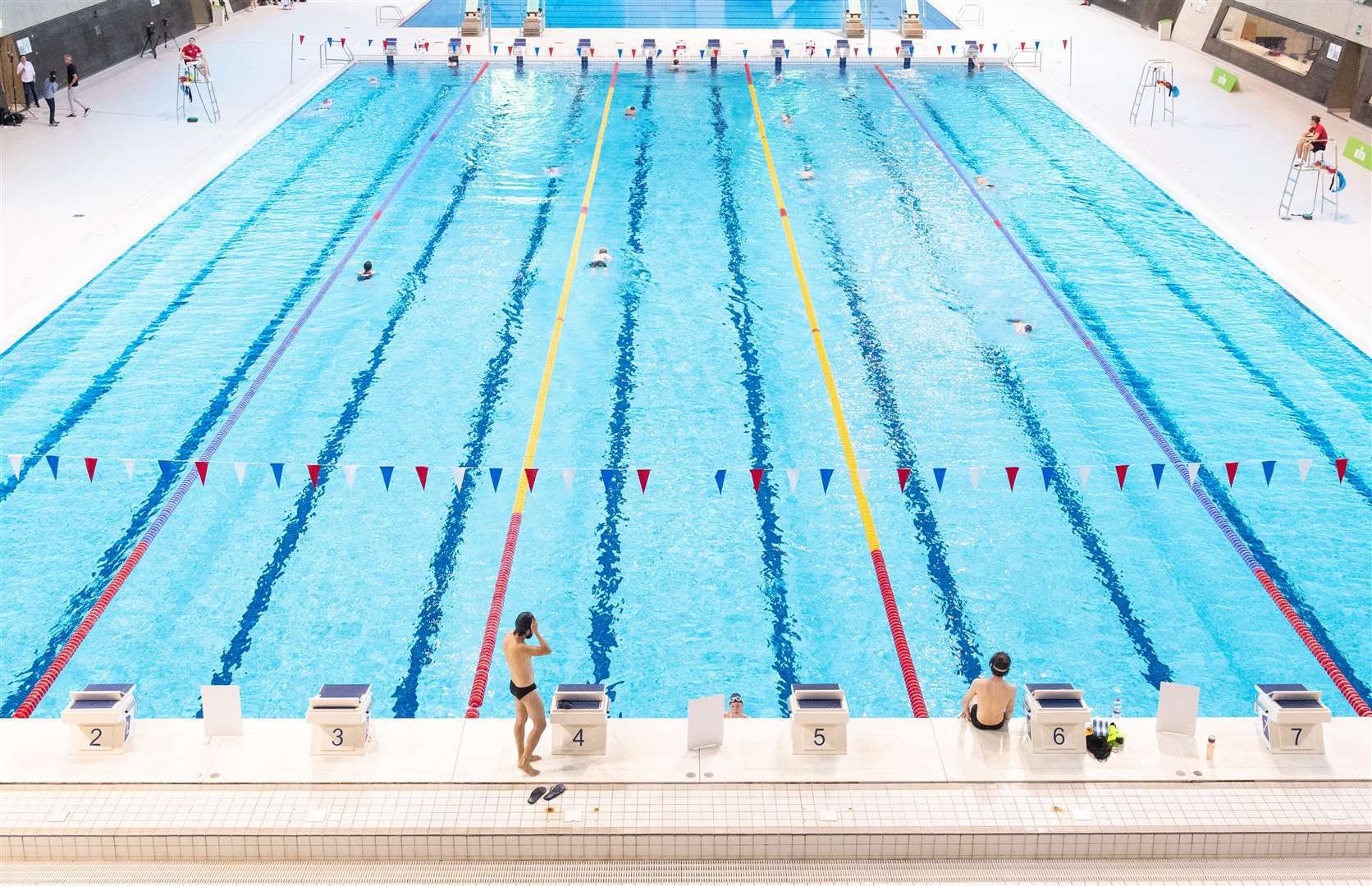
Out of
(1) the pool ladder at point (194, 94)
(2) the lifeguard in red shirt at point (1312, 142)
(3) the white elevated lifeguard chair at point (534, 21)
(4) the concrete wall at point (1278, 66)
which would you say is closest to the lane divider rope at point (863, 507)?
(2) the lifeguard in red shirt at point (1312, 142)

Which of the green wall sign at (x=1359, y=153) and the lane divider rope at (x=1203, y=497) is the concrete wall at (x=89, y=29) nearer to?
the lane divider rope at (x=1203, y=497)

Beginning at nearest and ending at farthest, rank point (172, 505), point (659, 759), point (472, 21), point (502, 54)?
1. point (659, 759)
2. point (172, 505)
3. point (502, 54)
4. point (472, 21)

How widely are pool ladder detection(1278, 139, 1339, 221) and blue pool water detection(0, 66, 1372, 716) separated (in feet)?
3.16

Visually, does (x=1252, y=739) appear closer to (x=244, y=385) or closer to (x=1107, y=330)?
(x=1107, y=330)

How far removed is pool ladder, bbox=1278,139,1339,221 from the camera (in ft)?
39.1

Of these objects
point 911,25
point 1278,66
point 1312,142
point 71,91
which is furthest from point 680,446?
point 911,25

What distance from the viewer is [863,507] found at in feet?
25.0

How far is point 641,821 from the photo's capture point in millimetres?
4785

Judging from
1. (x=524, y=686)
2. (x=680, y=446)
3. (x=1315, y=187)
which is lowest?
(x=680, y=446)

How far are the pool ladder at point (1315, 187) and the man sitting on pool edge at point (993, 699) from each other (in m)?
8.36

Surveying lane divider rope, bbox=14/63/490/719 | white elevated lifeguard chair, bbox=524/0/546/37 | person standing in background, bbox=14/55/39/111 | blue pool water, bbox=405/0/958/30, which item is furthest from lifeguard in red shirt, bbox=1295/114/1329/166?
person standing in background, bbox=14/55/39/111

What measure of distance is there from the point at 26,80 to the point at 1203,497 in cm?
1374

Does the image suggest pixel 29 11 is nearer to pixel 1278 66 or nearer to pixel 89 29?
pixel 89 29

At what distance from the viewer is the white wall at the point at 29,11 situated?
14.7m
